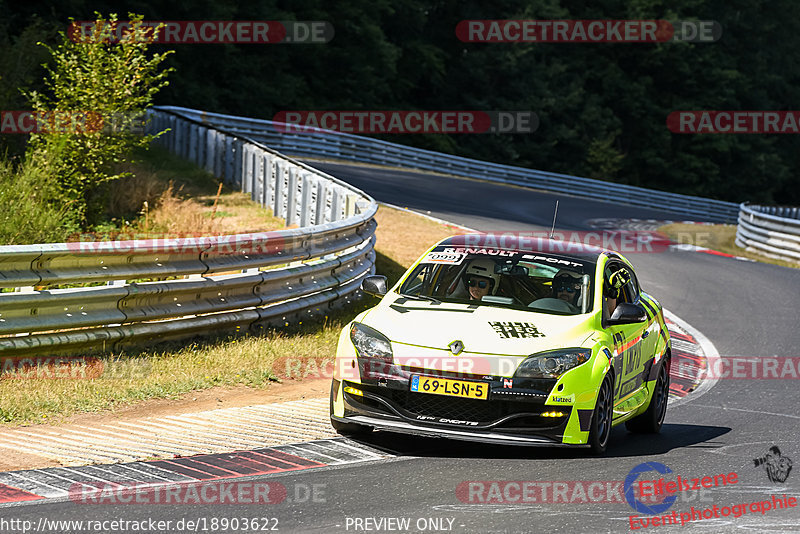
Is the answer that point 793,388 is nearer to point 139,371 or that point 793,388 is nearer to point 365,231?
point 365,231

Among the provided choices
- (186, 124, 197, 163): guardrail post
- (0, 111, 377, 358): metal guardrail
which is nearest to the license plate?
(0, 111, 377, 358): metal guardrail

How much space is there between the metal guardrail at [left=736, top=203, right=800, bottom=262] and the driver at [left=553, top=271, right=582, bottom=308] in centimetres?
1933

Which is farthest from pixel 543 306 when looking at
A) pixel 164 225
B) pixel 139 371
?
pixel 164 225

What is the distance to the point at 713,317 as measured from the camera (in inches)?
669

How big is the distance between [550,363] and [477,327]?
58 cm

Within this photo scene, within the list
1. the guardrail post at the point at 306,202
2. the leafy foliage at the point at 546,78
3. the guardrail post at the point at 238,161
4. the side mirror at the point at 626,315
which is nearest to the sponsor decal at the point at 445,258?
the side mirror at the point at 626,315

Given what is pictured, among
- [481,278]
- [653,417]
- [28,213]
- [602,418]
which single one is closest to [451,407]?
[602,418]

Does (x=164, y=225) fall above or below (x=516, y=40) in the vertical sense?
below

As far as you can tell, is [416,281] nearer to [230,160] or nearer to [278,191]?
[278,191]

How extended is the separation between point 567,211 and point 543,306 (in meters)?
27.3

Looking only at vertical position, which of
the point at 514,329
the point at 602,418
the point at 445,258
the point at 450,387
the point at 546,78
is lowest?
the point at 602,418

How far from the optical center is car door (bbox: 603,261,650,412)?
8281mm

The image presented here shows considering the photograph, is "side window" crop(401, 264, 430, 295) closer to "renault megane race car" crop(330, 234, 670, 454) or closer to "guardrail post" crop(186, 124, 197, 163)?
"renault megane race car" crop(330, 234, 670, 454)

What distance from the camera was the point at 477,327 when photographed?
25.3ft
